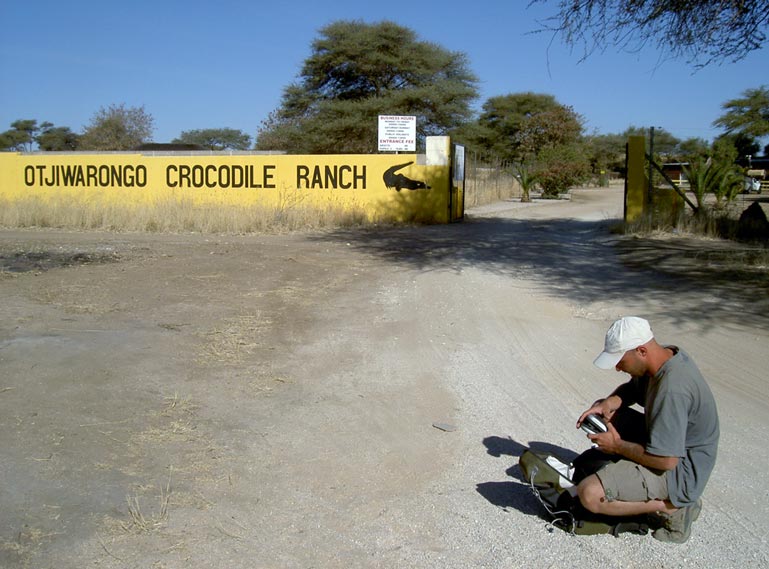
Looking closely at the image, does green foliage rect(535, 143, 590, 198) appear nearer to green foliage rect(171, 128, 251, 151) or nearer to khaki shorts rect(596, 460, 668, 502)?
khaki shorts rect(596, 460, 668, 502)

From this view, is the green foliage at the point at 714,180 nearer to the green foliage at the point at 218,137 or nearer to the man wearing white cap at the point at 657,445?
the man wearing white cap at the point at 657,445

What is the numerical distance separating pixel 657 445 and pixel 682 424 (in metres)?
0.15

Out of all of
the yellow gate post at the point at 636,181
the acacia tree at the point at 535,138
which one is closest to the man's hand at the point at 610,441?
the yellow gate post at the point at 636,181

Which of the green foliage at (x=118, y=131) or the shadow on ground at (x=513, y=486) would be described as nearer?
the shadow on ground at (x=513, y=486)

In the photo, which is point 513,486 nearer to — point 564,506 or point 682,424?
point 564,506

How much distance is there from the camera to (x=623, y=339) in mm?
3457

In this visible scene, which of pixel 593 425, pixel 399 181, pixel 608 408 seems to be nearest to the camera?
pixel 593 425

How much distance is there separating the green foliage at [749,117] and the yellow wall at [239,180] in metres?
25.9

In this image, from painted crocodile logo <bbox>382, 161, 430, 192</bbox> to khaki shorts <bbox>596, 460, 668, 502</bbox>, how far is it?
1793cm

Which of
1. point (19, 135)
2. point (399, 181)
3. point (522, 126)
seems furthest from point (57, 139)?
point (399, 181)

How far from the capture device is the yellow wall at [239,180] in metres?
21.1

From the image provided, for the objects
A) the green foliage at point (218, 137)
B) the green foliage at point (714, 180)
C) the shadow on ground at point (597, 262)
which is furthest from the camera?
the green foliage at point (218, 137)

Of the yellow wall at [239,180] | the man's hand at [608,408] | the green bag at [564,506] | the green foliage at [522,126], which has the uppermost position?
the green foliage at [522,126]

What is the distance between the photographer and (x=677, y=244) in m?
14.2
